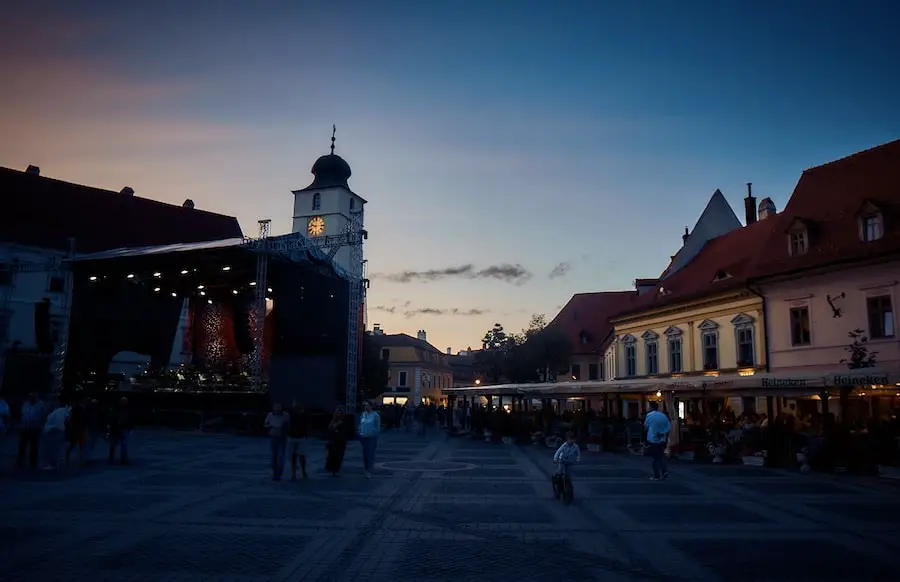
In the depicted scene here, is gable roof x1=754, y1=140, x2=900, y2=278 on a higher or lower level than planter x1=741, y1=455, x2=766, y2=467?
higher

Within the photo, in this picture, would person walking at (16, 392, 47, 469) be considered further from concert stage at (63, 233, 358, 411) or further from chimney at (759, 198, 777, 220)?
chimney at (759, 198, 777, 220)

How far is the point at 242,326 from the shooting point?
1516 inches

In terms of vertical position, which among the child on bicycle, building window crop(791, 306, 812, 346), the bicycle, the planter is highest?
building window crop(791, 306, 812, 346)

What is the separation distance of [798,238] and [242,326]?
27.4 m

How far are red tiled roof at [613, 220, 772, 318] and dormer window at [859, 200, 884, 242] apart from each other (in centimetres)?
473

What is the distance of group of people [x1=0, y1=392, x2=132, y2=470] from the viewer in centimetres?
1598

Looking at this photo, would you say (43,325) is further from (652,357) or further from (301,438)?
(652,357)

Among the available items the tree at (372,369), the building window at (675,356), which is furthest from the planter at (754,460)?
the tree at (372,369)

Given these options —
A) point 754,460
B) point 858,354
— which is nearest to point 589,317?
point 858,354

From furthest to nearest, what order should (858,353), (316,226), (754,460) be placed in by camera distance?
(316,226) < (858,353) < (754,460)

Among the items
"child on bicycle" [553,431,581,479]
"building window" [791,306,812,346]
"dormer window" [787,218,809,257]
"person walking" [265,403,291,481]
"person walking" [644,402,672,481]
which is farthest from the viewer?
"dormer window" [787,218,809,257]

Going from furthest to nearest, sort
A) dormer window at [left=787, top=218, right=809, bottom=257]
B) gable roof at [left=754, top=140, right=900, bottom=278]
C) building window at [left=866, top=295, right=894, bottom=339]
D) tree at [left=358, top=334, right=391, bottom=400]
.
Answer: tree at [left=358, top=334, right=391, bottom=400] < dormer window at [left=787, top=218, right=809, bottom=257] < gable roof at [left=754, top=140, right=900, bottom=278] < building window at [left=866, top=295, right=894, bottom=339]

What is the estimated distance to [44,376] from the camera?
39688 millimetres

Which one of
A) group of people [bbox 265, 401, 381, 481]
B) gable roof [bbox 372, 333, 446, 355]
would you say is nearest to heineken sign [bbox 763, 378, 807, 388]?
group of people [bbox 265, 401, 381, 481]
